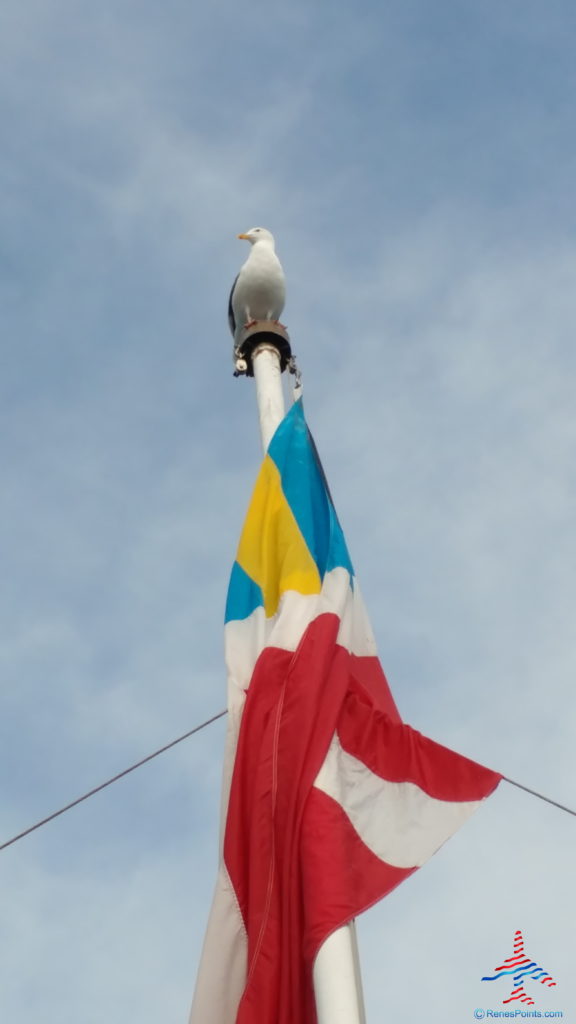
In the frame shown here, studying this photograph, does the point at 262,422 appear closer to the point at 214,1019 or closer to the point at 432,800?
the point at 432,800

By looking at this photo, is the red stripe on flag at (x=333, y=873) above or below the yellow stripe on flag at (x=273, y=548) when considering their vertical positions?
below

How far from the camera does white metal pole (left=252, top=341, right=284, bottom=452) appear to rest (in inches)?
364

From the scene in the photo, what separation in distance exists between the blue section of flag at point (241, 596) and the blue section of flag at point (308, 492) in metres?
0.48

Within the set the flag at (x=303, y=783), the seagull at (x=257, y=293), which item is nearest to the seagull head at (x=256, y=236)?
the seagull at (x=257, y=293)

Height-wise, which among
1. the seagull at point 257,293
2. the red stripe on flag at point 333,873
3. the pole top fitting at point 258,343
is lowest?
the red stripe on flag at point 333,873

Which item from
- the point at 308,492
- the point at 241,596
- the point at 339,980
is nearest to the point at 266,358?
the point at 308,492

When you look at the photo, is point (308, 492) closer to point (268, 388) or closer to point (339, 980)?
point (268, 388)

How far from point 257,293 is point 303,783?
5.89 metres

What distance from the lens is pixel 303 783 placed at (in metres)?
6.34

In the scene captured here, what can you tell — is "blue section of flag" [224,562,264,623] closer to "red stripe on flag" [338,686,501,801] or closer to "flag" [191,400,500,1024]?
"flag" [191,400,500,1024]

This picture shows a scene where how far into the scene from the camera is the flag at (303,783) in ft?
19.0

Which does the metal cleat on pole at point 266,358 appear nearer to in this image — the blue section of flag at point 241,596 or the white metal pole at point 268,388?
the white metal pole at point 268,388

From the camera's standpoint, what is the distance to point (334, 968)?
541 cm

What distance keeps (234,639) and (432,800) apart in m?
1.77
